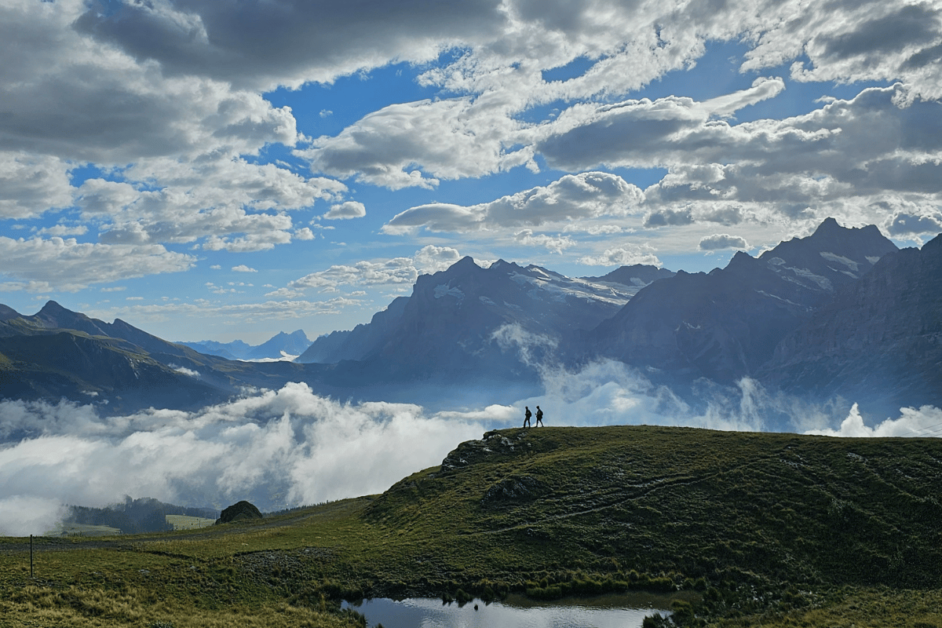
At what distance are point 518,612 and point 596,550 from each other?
47.7ft

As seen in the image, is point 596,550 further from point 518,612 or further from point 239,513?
point 239,513

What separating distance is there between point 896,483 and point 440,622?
5391 cm

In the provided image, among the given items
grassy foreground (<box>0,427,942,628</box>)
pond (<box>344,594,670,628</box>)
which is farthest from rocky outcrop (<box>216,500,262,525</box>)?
pond (<box>344,594,670,628</box>)

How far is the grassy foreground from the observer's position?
42625 millimetres

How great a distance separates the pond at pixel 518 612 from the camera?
141 feet

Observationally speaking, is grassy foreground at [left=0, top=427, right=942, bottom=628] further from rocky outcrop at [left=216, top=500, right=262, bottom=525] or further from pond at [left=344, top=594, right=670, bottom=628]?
rocky outcrop at [left=216, top=500, right=262, bottom=525]

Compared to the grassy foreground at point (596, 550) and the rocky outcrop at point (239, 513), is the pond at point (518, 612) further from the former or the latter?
the rocky outcrop at point (239, 513)

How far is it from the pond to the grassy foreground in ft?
5.53

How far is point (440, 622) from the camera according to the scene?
4362 cm

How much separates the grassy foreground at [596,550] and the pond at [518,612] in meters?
1.69

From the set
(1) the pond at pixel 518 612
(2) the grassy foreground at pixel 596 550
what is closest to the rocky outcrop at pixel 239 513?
(2) the grassy foreground at pixel 596 550

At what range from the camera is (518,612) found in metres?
45.3

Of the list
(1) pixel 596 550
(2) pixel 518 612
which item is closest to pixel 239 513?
(1) pixel 596 550

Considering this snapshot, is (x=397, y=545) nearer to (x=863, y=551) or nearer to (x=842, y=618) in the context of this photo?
(x=842, y=618)
